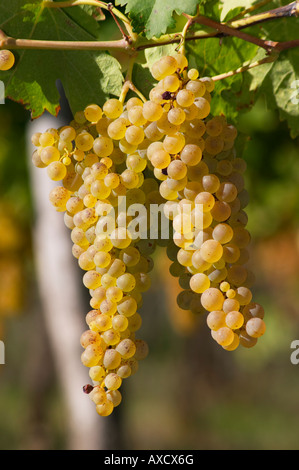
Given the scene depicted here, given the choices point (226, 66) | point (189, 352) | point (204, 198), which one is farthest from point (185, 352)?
point (204, 198)

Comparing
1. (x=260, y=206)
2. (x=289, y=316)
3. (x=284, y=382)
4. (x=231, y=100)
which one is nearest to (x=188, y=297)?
(x=231, y=100)

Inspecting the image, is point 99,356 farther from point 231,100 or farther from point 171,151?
point 231,100

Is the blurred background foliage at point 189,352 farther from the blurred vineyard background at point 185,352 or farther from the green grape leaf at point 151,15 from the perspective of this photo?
the green grape leaf at point 151,15

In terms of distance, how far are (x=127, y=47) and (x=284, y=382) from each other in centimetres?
977

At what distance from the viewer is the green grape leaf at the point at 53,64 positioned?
811 millimetres

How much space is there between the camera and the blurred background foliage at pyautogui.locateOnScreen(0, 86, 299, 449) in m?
2.65

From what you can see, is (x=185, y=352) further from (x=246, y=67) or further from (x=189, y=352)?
(x=246, y=67)

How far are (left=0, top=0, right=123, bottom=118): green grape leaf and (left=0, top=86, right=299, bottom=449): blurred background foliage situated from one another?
0.25m

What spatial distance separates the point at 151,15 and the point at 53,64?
0.63 feet

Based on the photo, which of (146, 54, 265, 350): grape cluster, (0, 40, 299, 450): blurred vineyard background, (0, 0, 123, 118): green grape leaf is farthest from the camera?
(0, 40, 299, 450): blurred vineyard background

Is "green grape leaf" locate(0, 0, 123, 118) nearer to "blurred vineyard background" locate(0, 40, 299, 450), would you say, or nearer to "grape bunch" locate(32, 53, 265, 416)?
"grape bunch" locate(32, 53, 265, 416)

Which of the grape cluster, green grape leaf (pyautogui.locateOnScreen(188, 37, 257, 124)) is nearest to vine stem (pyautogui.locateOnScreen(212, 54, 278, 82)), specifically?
green grape leaf (pyautogui.locateOnScreen(188, 37, 257, 124))

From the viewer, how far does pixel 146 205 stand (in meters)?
0.75

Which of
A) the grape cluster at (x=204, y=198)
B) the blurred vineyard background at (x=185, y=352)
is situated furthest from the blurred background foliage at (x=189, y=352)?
the grape cluster at (x=204, y=198)
